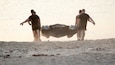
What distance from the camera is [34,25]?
2300 centimetres

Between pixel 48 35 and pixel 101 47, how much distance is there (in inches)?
297

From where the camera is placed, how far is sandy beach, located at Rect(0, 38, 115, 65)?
13.5 meters

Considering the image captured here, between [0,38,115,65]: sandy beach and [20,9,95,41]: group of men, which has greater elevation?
[20,9,95,41]: group of men

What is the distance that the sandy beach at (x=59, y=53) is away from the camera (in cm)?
1352

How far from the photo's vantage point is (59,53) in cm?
1553

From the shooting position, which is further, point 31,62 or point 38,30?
point 38,30

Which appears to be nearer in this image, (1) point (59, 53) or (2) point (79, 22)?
(1) point (59, 53)

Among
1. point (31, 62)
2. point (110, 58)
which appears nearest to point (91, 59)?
point (110, 58)

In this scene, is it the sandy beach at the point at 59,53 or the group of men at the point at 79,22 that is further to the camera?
the group of men at the point at 79,22

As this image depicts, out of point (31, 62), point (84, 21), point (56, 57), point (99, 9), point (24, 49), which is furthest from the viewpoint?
point (99, 9)

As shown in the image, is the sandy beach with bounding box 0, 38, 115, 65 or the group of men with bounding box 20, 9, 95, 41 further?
the group of men with bounding box 20, 9, 95, 41

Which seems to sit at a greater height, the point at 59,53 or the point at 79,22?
the point at 79,22

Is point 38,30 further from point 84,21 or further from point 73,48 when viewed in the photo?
point 73,48

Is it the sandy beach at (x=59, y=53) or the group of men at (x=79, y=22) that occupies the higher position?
the group of men at (x=79, y=22)
